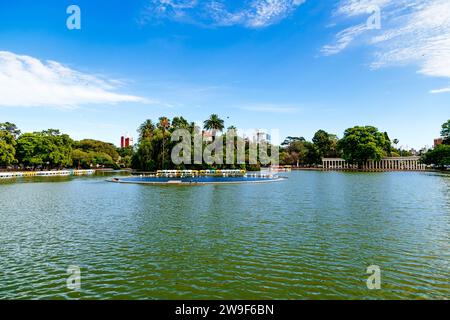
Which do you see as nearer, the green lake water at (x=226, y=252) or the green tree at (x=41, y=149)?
the green lake water at (x=226, y=252)

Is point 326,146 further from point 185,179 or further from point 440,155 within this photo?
point 185,179

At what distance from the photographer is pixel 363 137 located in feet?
332

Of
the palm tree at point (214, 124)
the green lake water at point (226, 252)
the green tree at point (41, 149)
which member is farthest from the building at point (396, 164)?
the green tree at point (41, 149)

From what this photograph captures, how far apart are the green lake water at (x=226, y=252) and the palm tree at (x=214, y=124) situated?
54440 millimetres

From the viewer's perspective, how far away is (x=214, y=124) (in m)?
76.2

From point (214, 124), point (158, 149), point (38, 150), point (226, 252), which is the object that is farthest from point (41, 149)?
point (226, 252)

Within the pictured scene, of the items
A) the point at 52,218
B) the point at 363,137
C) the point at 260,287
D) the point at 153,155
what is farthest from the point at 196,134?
the point at 363,137

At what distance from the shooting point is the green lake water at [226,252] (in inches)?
368

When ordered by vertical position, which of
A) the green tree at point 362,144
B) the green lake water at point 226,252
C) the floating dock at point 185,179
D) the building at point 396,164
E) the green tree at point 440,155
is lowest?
the green lake water at point 226,252

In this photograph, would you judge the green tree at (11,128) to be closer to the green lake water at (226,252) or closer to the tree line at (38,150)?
the tree line at (38,150)

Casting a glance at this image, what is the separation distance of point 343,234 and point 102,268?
11.2 meters
